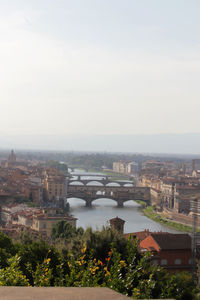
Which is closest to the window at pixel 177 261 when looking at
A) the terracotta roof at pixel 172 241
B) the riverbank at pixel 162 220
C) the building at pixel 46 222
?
the terracotta roof at pixel 172 241

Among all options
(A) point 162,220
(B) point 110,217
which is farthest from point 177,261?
(A) point 162,220

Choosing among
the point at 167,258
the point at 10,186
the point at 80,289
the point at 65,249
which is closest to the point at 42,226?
the point at 167,258

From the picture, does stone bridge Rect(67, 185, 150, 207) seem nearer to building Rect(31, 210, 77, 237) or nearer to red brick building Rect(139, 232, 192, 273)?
building Rect(31, 210, 77, 237)

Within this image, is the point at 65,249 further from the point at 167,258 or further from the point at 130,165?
the point at 130,165

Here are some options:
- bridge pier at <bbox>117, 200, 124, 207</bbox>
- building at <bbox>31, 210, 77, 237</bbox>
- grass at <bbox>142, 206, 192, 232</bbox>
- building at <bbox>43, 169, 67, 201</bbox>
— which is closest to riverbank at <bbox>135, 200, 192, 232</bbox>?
grass at <bbox>142, 206, 192, 232</bbox>

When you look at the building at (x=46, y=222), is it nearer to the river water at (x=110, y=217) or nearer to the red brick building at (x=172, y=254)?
the river water at (x=110, y=217)

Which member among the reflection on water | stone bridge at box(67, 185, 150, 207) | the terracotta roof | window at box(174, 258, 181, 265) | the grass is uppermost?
the terracotta roof

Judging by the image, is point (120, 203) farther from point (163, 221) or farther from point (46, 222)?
point (46, 222)
